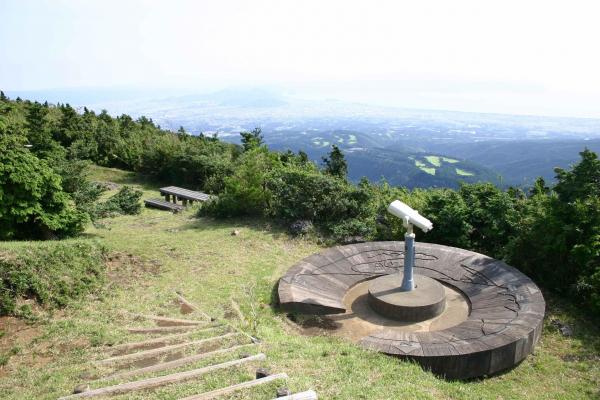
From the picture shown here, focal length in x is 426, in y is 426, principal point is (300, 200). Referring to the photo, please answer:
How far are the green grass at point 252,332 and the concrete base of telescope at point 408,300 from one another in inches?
49.6

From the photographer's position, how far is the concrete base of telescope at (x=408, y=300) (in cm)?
712

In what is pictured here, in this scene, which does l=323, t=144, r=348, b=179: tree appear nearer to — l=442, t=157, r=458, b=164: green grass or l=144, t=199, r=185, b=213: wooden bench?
l=144, t=199, r=185, b=213: wooden bench

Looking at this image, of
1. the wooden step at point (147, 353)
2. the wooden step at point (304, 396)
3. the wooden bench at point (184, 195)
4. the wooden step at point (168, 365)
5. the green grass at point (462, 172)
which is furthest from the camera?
the green grass at point (462, 172)

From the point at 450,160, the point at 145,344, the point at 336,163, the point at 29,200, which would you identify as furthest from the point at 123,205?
the point at 450,160

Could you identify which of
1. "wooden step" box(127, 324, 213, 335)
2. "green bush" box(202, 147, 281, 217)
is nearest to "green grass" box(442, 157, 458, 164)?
"green bush" box(202, 147, 281, 217)

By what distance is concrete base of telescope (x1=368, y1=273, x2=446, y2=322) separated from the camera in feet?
23.4

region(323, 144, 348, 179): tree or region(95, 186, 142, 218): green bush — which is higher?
region(323, 144, 348, 179): tree

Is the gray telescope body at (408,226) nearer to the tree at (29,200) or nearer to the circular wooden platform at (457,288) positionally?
the circular wooden platform at (457,288)

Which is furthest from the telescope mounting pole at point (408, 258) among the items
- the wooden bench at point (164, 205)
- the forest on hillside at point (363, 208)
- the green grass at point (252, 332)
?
the wooden bench at point (164, 205)

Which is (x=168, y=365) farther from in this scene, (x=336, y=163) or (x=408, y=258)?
(x=336, y=163)

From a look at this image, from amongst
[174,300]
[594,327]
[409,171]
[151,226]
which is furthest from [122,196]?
[409,171]

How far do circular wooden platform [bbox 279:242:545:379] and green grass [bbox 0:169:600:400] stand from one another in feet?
0.92

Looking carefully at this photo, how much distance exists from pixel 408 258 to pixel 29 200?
8.11 metres

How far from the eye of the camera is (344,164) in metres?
20.2
